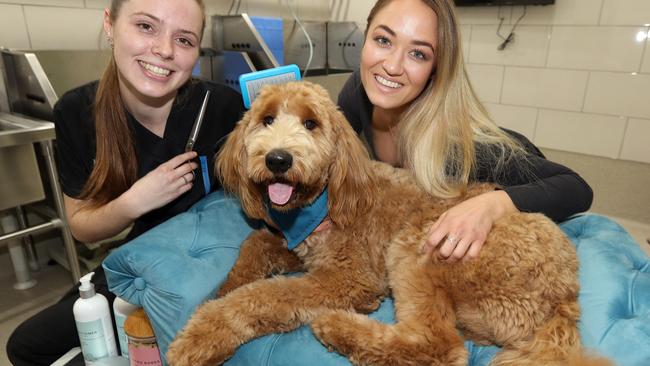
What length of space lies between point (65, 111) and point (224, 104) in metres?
0.58

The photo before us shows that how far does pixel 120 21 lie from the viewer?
1.48m

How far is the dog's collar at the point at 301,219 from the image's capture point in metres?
1.41

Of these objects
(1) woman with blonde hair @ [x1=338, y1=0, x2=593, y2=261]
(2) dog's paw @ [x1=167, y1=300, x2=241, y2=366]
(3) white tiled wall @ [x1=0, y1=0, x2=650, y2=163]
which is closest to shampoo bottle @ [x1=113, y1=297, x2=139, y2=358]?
(2) dog's paw @ [x1=167, y1=300, x2=241, y2=366]

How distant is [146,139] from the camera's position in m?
1.65

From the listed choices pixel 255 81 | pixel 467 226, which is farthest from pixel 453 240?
pixel 255 81

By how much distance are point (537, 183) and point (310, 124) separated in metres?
0.79

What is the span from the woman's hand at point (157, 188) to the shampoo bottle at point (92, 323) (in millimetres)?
294

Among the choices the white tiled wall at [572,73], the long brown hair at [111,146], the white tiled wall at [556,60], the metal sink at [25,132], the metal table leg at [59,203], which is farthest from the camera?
the white tiled wall at [572,73]

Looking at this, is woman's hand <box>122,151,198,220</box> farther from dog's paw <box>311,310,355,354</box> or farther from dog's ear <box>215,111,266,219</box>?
dog's paw <box>311,310,355,354</box>

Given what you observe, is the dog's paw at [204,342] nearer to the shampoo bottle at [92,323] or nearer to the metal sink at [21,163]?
the shampoo bottle at [92,323]

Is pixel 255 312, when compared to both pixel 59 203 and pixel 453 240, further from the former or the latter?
pixel 59 203

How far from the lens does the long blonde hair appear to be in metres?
1.49

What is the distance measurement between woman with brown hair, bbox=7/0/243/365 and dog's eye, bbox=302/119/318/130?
471mm

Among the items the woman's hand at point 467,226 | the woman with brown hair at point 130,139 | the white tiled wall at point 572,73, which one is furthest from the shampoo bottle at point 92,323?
the white tiled wall at point 572,73
